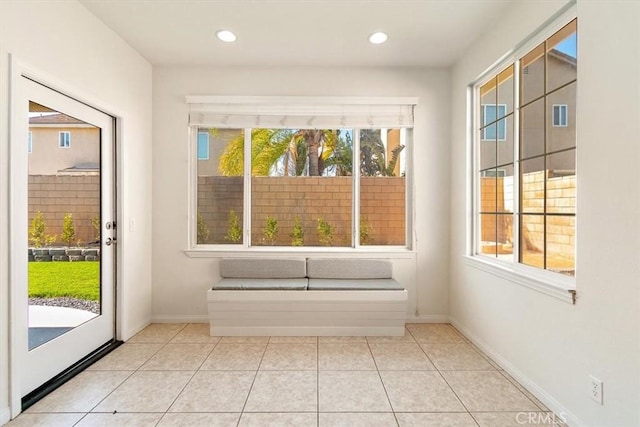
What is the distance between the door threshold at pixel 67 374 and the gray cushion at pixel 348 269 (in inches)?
74.2

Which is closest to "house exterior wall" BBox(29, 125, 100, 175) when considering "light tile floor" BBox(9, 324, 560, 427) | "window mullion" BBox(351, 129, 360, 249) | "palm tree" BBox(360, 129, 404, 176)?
"light tile floor" BBox(9, 324, 560, 427)

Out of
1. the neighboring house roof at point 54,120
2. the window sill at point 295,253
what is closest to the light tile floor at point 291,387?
the window sill at point 295,253

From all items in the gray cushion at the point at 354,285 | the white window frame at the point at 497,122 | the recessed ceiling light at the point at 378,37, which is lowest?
the gray cushion at the point at 354,285

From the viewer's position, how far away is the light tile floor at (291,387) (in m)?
1.95

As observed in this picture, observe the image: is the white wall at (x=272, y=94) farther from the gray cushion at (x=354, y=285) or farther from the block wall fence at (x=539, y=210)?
the block wall fence at (x=539, y=210)

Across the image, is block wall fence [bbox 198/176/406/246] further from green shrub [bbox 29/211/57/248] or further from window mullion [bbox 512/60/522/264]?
green shrub [bbox 29/211/57/248]

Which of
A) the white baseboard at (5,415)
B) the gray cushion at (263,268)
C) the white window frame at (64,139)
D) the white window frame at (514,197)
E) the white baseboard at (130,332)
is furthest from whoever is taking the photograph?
the gray cushion at (263,268)

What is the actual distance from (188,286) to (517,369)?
3.05 m

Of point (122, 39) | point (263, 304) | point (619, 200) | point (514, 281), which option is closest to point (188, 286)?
point (263, 304)

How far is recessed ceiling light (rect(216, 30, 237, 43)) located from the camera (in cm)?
288

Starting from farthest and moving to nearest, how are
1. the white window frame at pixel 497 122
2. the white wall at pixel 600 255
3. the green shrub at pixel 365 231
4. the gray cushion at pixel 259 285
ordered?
the green shrub at pixel 365 231 → the gray cushion at pixel 259 285 → the white window frame at pixel 497 122 → the white wall at pixel 600 255

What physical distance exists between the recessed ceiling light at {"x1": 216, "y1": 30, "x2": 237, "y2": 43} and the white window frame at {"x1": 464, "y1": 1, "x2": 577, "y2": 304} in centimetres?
221

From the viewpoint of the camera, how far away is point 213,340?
309 centimetres

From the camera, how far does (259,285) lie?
10.5 ft
